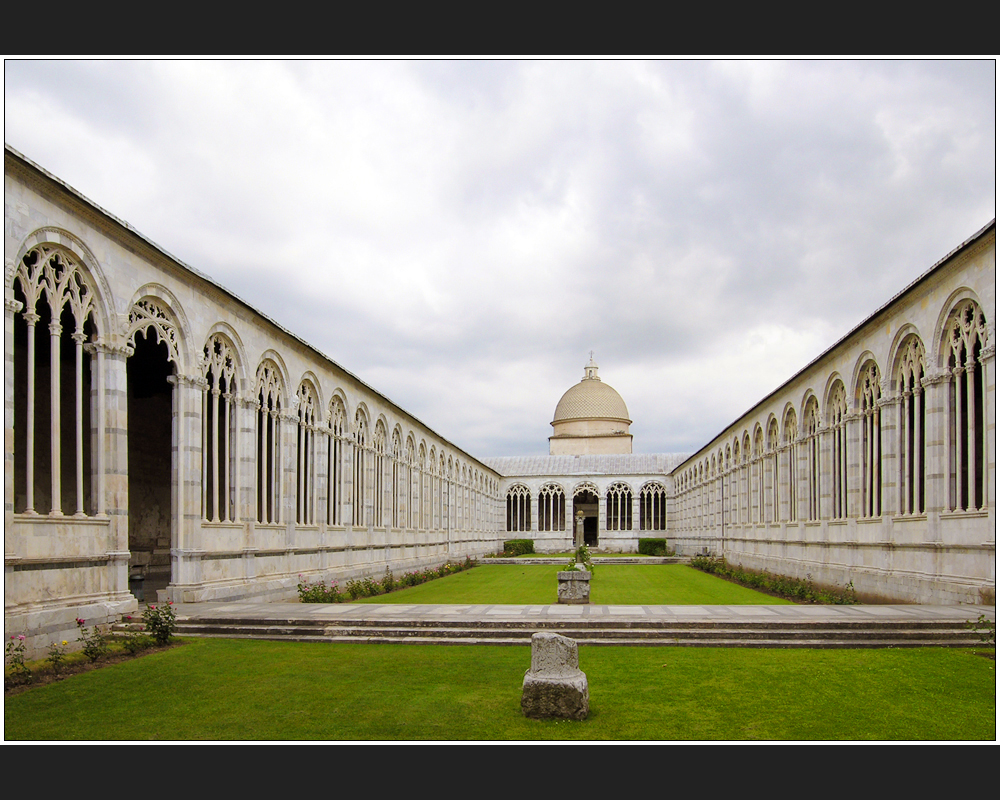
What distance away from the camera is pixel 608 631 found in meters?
13.7

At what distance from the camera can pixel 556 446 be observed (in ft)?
236

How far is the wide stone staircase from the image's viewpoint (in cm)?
1314

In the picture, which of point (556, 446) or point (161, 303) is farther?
point (556, 446)

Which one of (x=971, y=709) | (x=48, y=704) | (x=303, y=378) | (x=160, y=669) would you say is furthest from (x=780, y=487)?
(x=48, y=704)

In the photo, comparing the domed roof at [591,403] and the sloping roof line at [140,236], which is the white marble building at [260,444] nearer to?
the sloping roof line at [140,236]

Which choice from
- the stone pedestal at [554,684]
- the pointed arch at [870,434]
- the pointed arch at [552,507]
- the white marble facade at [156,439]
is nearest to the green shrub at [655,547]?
the pointed arch at [552,507]

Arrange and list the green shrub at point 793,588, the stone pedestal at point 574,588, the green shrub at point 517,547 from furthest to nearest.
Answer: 1. the green shrub at point 517,547
2. the green shrub at point 793,588
3. the stone pedestal at point 574,588

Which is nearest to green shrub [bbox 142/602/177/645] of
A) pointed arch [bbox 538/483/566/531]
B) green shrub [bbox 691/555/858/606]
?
green shrub [bbox 691/555/858/606]

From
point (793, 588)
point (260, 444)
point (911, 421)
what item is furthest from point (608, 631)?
point (260, 444)

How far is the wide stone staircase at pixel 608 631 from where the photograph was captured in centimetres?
1314

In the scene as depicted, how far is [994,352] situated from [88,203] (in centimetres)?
1565

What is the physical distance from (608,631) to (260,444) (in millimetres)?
11360

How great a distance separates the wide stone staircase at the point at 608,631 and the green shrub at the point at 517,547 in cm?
3995

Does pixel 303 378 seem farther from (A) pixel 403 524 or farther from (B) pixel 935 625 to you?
(B) pixel 935 625
